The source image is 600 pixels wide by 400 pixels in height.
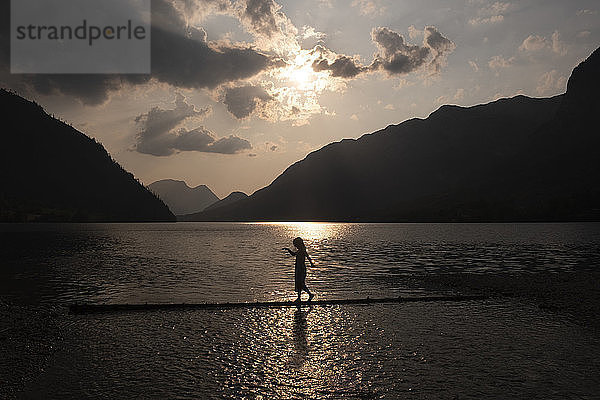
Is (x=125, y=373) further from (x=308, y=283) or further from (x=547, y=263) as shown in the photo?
(x=547, y=263)

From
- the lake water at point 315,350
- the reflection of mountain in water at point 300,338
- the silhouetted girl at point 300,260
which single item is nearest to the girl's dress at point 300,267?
the silhouetted girl at point 300,260

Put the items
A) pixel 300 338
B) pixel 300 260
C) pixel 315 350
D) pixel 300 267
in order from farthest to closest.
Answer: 1. pixel 300 267
2. pixel 300 260
3. pixel 300 338
4. pixel 315 350

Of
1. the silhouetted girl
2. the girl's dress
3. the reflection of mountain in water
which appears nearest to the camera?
the reflection of mountain in water

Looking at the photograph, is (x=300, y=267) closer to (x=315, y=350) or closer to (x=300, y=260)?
(x=300, y=260)

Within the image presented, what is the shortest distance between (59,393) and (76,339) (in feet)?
22.5

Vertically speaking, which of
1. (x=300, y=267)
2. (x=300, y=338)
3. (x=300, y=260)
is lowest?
(x=300, y=338)

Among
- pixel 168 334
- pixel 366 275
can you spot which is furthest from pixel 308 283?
pixel 168 334

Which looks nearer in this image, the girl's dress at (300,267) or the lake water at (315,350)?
the lake water at (315,350)

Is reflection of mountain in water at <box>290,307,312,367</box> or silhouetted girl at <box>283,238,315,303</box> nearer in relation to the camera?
reflection of mountain in water at <box>290,307,312,367</box>

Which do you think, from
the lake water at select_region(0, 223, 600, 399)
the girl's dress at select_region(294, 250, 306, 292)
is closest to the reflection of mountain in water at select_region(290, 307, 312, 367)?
the lake water at select_region(0, 223, 600, 399)

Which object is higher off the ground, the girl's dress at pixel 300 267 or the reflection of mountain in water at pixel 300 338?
the girl's dress at pixel 300 267

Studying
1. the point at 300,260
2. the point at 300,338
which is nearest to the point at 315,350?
the point at 300,338

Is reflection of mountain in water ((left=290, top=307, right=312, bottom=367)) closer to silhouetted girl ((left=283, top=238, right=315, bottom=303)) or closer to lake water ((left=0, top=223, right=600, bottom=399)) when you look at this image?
lake water ((left=0, top=223, right=600, bottom=399))

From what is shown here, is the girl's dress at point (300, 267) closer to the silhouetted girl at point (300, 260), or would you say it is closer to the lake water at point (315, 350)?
the silhouetted girl at point (300, 260)
